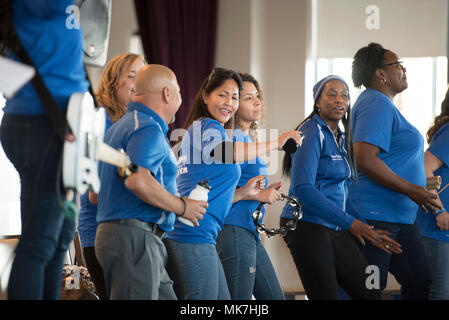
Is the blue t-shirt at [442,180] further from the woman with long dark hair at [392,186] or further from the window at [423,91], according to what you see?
the window at [423,91]

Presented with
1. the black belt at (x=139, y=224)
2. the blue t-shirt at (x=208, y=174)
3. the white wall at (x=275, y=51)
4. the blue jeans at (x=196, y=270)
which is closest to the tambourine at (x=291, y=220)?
the blue t-shirt at (x=208, y=174)

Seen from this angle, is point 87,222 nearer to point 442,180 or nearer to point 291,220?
point 291,220

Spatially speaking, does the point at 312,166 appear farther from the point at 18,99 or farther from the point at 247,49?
the point at 247,49

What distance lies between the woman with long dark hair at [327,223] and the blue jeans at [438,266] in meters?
0.35

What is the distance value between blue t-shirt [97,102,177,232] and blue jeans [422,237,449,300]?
5.27ft

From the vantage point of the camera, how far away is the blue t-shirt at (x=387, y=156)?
9.87ft

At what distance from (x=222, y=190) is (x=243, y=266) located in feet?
1.13

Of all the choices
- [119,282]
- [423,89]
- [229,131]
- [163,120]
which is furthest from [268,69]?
[119,282]

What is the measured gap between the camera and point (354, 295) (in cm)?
269

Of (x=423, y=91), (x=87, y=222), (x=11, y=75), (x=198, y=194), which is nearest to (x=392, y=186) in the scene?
(x=198, y=194)

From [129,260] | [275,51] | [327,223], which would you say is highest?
[275,51]

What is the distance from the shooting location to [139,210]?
1944mm
